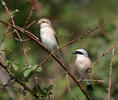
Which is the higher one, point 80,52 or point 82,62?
point 80,52

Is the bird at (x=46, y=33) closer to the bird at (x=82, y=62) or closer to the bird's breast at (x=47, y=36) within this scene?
the bird's breast at (x=47, y=36)

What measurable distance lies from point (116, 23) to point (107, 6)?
4.74ft

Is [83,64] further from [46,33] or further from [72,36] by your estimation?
[72,36]

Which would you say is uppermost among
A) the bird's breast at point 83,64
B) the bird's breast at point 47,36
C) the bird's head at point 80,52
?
the bird's breast at point 47,36

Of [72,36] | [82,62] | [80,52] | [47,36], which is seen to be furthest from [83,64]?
[72,36]

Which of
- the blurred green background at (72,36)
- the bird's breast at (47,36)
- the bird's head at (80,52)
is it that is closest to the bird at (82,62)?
the bird's head at (80,52)

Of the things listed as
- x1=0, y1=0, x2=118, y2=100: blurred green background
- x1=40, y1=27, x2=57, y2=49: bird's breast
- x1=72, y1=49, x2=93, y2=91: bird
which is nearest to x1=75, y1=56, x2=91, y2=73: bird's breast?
x1=72, y1=49, x2=93, y2=91: bird

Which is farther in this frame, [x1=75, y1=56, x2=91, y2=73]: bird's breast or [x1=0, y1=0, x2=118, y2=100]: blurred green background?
[x1=0, y1=0, x2=118, y2=100]: blurred green background

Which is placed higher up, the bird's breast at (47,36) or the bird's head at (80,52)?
the bird's breast at (47,36)

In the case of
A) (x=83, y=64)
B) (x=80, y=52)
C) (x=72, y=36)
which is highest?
(x=72, y=36)

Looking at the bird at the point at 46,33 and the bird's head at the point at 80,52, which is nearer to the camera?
the bird's head at the point at 80,52

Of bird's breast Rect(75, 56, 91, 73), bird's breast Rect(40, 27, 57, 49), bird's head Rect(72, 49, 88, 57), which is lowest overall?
bird's breast Rect(75, 56, 91, 73)

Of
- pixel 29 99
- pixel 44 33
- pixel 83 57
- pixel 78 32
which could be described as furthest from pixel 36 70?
pixel 78 32

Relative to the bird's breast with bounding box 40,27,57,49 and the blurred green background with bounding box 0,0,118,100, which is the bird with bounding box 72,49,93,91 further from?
the bird's breast with bounding box 40,27,57,49
